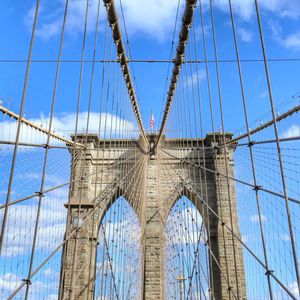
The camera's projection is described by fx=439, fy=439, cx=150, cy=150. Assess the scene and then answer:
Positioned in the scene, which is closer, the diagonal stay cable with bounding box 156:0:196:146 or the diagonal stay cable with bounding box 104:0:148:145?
the diagonal stay cable with bounding box 104:0:148:145

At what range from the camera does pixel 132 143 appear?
42.8ft

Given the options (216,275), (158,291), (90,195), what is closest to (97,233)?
(90,195)

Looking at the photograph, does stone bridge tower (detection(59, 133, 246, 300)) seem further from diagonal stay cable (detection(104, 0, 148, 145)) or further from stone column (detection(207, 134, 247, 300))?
diagonal stay cable (detection(104, 0, 148, 145))

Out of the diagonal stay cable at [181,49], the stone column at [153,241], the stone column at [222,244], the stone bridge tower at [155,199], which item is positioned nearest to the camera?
the diagonal stay cable at [181,49]

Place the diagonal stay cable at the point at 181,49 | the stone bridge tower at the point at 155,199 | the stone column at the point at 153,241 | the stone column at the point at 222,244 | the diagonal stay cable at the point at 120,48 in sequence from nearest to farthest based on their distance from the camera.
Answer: the diagonal stay cable at the point at 120,48 < the diagonal stay cable at the point at 181,49 < the stone column at the point at 222,244 < the stone bridge tower at the point at 155,199 < the stone column at the point at 153,241

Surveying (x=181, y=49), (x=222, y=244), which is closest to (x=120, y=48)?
(x=181, y=49)

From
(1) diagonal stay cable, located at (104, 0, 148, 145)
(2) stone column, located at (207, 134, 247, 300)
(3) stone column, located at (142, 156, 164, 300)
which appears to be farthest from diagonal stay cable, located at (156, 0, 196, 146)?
(3) stone column, located at (142, 156, 164, 300)

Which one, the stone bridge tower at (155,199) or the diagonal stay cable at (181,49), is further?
the stone bridge tower at (155,199)

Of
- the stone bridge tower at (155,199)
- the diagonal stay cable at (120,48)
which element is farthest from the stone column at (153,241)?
the diagonal stay cable at (120,48)

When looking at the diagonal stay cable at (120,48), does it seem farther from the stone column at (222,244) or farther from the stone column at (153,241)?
the stone column at (153,241)

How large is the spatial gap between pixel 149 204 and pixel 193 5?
9.74m

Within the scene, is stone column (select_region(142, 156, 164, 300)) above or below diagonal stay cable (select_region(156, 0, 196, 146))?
below

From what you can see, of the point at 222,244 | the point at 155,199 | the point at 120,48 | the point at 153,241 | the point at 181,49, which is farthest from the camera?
the point at 155,199

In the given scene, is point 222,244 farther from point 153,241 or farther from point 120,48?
point 120,48
